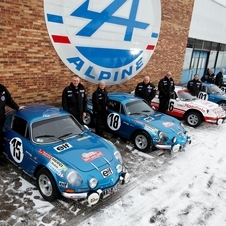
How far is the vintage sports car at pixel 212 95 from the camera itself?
11.2m

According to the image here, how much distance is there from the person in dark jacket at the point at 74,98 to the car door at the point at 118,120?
1.05 meters

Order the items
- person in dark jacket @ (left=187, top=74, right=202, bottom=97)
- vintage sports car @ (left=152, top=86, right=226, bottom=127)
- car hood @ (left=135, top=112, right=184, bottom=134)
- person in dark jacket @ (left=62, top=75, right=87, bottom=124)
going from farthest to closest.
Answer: person in dark jacket @ (left=187, top=74, right=202, bottom=97) → vintage sports car @ (left=152, top=86, right=226, bottom=127) → car hood @ (left=135, top=112, right=184, bottom=134) → person in dark jacket @ (left=62, top=75, right=87, bottom=124)

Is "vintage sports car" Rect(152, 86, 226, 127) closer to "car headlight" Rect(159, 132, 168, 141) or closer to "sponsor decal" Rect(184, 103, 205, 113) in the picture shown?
"sponsor decal" Rect(184, 103, 205, 113)

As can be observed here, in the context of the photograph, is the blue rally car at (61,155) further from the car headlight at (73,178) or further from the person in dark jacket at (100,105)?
the person in dark jacket at (100,105)

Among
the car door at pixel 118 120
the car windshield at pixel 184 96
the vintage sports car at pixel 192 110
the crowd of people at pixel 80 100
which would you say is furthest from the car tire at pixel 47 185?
the car windshield at pixel 184 96

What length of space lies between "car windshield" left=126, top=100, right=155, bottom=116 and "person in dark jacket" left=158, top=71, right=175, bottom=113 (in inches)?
71.4

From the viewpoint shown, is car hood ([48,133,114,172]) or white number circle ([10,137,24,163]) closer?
car hood ([48,133,114,172])

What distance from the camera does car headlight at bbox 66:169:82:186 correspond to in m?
3.91

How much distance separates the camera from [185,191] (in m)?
4.96

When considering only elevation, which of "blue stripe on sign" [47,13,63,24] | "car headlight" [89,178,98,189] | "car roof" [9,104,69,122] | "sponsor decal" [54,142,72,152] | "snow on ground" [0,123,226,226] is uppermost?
"blue stripe on sign" [47,13,63,24]

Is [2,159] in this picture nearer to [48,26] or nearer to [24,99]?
[24,99]

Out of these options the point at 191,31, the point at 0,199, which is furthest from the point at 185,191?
the point at 191,31

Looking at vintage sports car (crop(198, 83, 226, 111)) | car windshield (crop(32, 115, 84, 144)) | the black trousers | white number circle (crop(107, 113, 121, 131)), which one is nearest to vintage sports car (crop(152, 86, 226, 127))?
the black trousers

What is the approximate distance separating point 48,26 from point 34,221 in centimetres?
582
